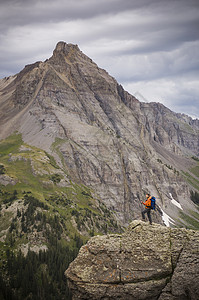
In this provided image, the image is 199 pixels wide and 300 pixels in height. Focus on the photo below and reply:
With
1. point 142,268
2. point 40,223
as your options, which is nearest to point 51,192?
point 40,223

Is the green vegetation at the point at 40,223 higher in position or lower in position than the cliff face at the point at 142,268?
lower

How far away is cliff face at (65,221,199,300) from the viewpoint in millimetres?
21234

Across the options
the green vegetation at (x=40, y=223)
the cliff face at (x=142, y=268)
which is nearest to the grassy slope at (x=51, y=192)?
the green vegetation at (x=40, y=223)

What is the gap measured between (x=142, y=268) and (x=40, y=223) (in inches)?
3903

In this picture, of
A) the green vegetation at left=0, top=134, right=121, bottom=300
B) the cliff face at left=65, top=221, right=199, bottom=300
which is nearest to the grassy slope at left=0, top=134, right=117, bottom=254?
the green vegetation at left=0, top=134, right=121, bottom=300

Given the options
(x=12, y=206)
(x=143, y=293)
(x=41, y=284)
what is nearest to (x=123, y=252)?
(x=143, y=293)

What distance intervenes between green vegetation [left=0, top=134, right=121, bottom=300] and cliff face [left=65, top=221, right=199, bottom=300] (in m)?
74.6

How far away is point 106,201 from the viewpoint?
192875 mm

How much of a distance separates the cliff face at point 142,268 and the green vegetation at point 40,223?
74594 mm

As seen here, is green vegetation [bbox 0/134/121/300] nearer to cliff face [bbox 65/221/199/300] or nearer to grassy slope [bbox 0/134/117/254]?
grassy slope [bbox 0/134/117/254]

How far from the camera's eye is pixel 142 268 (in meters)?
22.1

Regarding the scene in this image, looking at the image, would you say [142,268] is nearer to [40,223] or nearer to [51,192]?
[40,223]

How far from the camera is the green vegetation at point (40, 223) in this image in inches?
3526

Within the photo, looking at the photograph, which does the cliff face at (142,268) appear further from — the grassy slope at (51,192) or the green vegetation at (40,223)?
the grassy slope at (51,192)
